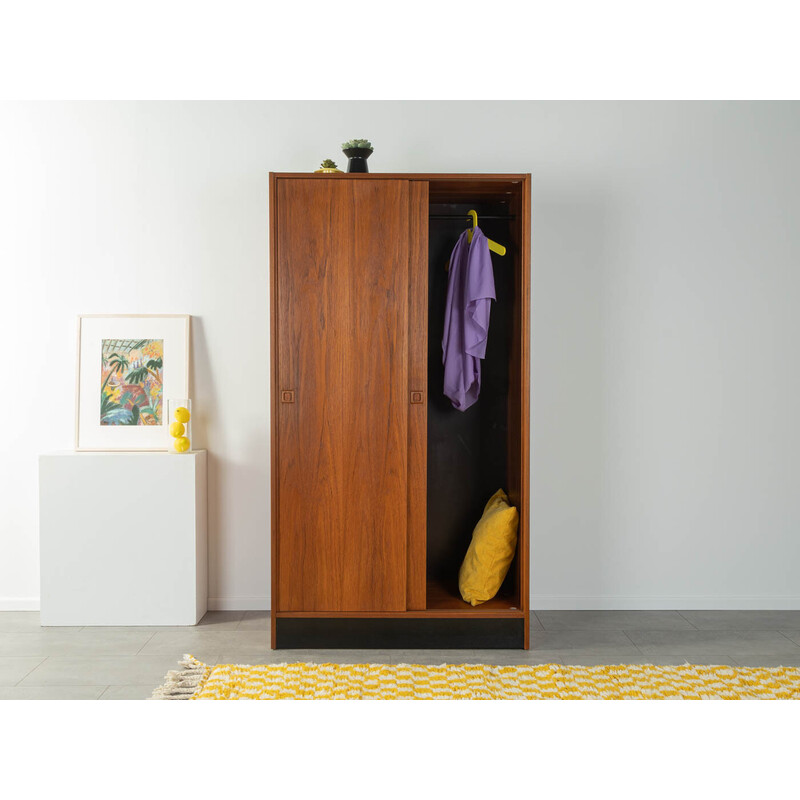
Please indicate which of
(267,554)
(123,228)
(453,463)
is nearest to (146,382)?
(123,228)

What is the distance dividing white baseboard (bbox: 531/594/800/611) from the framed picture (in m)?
2.15

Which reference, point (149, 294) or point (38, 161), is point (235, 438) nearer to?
point (149, 294)

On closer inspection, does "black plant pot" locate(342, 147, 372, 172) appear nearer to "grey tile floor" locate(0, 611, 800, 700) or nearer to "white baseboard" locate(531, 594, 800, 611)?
"grey tile floor" locate(0, 611, 800, 700)

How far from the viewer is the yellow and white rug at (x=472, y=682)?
2.80m

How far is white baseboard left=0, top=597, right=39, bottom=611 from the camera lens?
3.94 m

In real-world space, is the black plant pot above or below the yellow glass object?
above

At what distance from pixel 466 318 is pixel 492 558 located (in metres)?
1.09

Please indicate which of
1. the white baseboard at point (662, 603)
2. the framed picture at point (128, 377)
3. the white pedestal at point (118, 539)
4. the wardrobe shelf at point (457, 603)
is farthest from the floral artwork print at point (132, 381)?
the white baseboard at point (662, 603)

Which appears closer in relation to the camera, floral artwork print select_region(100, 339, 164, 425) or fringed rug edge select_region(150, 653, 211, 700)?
fringed rug edge select_region(150, 653, 211, 700)

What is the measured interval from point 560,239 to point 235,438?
1.97 meters

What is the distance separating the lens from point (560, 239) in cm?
396

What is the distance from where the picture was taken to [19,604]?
394 cm

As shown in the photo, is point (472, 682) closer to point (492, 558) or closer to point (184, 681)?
point (492, 558)

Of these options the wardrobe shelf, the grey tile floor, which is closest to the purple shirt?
the wardrobe shelf
